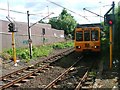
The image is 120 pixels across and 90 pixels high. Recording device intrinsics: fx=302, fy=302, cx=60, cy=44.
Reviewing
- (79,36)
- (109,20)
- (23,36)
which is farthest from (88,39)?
(23,36)

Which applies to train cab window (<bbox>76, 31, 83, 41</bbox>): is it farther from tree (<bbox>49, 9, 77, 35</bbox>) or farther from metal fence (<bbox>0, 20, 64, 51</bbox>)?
tree (<bbox>49, 9, 77, 35</bbox>)

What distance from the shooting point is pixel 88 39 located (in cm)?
2350

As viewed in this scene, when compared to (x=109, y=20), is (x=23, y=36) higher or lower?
lower

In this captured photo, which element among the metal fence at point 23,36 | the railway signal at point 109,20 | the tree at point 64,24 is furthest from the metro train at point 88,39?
the tree at point 64,24

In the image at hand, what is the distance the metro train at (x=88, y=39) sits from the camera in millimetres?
23297

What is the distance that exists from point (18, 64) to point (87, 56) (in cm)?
682

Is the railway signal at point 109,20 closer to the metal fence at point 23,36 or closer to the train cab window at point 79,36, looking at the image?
the train cab window at point 79,36

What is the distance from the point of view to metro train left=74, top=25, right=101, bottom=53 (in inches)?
917

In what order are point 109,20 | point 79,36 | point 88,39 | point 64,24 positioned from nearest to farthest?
point 109,20 < point 88,39 < point 79,36 < point 64,24

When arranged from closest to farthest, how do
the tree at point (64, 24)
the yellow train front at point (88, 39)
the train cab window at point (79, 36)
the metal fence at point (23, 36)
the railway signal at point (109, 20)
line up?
the railway signal at point (109, 20) < the yellow train front at point (88, 39) < the train cab window at point (79, 36) < the metal fence at point (23, 36) < the tree at point (64, 24)

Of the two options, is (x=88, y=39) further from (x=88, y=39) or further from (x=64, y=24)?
(x=64, y=24)

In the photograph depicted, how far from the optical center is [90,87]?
1181 cm

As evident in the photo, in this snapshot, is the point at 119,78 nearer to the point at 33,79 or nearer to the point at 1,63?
the point at 33,79

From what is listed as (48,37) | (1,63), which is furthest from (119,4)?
(48,37)
